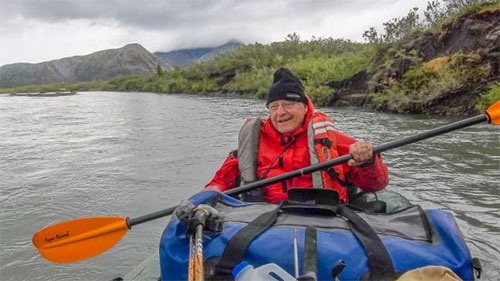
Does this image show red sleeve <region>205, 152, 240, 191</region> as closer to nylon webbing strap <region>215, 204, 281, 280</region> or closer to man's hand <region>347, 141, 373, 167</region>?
man's hand <region>347, 141, 373, 167</region>

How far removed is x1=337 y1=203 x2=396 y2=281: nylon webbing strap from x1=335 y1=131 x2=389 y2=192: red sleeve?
0.86 m

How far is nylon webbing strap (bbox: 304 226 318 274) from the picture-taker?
1.50m

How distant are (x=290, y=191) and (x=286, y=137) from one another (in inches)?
32.9

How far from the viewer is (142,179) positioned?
5.54 m

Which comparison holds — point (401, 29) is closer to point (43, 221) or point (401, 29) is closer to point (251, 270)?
point (43, 221)

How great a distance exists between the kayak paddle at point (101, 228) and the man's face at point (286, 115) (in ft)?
1.26

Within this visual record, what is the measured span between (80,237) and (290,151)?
54.5 inches

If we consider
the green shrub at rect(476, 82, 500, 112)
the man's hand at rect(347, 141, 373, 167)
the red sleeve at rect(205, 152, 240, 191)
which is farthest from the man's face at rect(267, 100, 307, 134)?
the green shrub at rect(476, 82, 500, 112)

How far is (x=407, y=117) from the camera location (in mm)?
10352

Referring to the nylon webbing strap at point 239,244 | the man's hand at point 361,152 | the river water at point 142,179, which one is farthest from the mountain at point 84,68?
the nylon webbing strap at point 239,244

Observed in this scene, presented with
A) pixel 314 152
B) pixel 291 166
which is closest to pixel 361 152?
pixel 314 152

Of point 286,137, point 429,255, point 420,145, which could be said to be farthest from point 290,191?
point 420,145

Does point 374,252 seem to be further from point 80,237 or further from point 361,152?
point 80,237

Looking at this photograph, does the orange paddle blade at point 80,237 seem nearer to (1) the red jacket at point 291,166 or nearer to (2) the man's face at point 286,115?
(1) the red jacket at point 291,166
